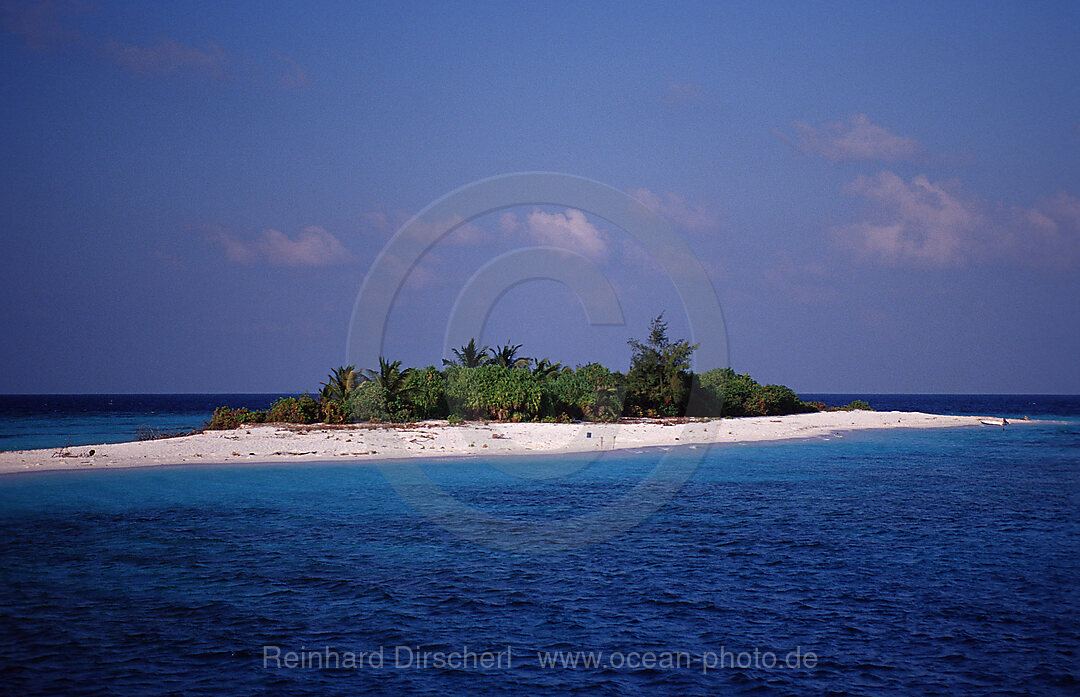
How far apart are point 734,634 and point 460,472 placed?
841 inches

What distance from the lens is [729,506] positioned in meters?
24.4

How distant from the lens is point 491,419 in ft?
174

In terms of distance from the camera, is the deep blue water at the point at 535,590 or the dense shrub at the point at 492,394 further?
the dense shrub at the point at 492,394

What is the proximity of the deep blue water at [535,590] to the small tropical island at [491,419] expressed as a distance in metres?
9.37

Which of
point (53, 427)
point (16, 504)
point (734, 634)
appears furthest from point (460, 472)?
point (53, 427)

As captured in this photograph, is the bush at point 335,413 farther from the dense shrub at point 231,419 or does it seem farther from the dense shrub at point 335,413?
the dense shrub at point 231,419

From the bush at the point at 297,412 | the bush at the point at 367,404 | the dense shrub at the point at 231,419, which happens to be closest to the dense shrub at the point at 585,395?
the bush at the point at 367,404

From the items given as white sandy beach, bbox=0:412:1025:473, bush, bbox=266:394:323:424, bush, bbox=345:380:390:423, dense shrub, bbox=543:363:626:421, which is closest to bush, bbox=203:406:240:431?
white sandy beach, bbox=0:412:1025:473

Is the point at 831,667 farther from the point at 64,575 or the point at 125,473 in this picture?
the point at 125,473

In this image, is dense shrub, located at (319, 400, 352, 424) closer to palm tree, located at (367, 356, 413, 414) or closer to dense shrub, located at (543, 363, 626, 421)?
palm tree, located at (367, 356, 413, 414)

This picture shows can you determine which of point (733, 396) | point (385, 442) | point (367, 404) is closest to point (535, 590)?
point (385, 442)

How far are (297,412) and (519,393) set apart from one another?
14.6 m

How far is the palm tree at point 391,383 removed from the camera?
162ft

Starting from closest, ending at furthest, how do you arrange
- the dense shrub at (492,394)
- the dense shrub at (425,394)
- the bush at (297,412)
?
the bush at (297,412), the dense shrub at (425,394), the dense shrub at (492,394)
